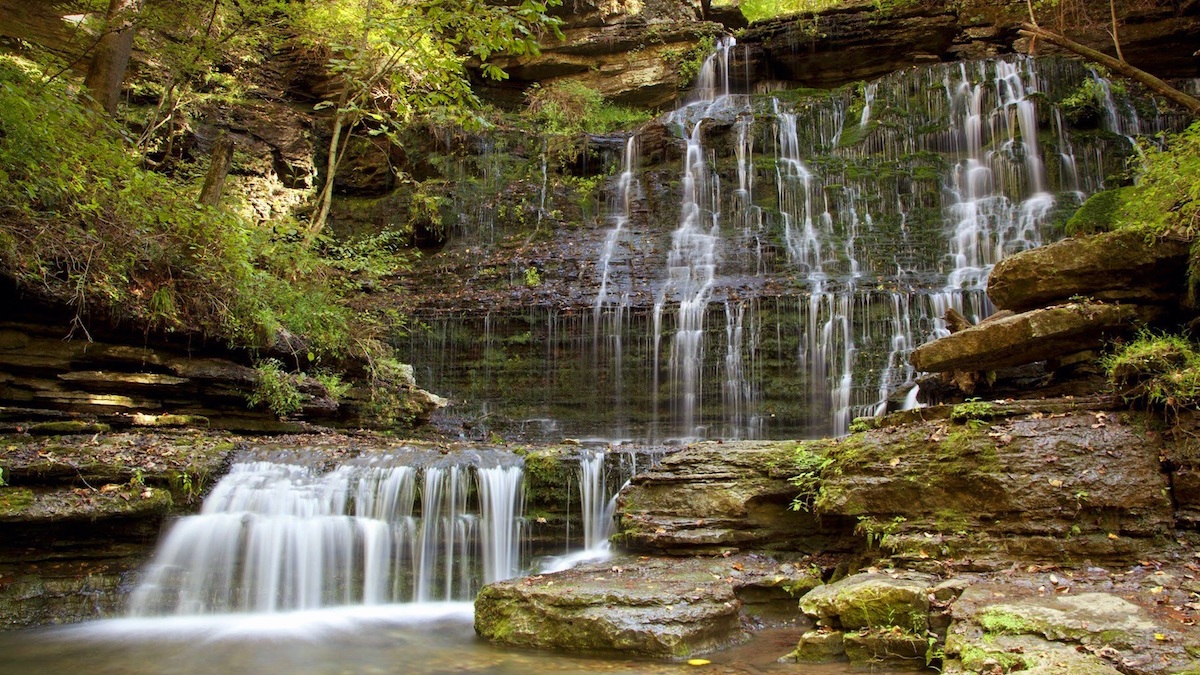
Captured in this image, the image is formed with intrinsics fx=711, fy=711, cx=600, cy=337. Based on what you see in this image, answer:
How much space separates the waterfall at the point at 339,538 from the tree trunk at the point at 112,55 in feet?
17.7

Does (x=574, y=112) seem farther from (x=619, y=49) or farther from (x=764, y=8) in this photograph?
(x=764, y=8)

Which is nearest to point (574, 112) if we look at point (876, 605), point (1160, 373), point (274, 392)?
point (274, 392)

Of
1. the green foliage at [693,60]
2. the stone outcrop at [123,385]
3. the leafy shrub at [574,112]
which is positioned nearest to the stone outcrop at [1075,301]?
the stone outcrop at [123,385]

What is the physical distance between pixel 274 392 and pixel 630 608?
6461 mm

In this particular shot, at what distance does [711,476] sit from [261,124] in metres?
16.6

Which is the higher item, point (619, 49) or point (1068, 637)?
point (619, 49)

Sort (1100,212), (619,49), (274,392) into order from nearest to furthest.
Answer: (1100,212) < (274,392) < (619,49)

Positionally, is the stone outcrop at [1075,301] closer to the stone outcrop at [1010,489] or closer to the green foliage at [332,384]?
the stone outcrop at [1010,489]

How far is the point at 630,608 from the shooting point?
217 inches

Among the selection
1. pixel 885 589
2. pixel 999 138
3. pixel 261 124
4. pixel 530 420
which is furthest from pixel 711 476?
pixel 261 124

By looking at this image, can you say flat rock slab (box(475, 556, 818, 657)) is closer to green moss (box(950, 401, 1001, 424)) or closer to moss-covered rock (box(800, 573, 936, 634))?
moss-covered rock (box(800, 573, 936, 634))

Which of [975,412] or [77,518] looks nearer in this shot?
[975,412]

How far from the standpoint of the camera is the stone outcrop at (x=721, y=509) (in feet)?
22.7

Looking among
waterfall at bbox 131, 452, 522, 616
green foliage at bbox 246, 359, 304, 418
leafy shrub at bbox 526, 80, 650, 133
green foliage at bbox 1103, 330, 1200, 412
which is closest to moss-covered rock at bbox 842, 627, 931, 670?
green foliage at bbox 1103, 330, 1200, 412
